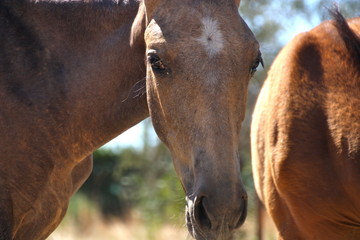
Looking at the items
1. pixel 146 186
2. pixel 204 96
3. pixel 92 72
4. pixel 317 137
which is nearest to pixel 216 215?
pixel 204 96

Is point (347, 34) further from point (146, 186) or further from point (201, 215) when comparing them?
point (146, 186)

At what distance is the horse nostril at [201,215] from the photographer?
3.02 m

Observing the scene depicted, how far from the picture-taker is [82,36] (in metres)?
3.98

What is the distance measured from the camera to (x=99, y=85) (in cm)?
391

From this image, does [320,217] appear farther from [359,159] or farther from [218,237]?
[218,237]

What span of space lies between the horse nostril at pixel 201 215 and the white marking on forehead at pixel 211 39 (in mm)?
691

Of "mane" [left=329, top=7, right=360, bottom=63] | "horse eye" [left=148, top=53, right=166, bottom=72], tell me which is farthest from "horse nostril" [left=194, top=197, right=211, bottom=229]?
"mane" [left=329, top=7, right=360, bottom=63]

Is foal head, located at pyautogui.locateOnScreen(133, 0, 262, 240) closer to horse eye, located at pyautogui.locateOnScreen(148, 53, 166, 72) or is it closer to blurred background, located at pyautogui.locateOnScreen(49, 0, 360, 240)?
horse eye, located at pyautogui.locateOnScreen(148, 53, 166, 72)

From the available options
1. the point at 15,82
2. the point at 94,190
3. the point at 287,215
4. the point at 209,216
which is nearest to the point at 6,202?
the point at 15,82

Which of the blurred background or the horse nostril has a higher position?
the horse nostril

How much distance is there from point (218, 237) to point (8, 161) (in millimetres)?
1378

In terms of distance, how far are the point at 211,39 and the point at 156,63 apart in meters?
0.30

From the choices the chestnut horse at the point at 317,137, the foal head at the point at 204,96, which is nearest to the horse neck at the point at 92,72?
the foal head at the point at 204,96

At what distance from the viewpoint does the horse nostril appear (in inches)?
119
